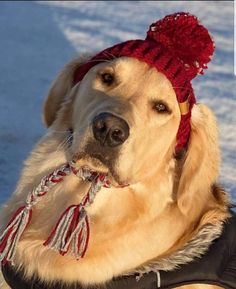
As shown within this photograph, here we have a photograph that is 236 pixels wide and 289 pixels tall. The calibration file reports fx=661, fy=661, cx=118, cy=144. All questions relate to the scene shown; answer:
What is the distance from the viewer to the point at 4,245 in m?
2.75

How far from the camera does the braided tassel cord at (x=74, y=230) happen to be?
8.54 feet

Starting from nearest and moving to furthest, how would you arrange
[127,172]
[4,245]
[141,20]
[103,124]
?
[103,124]
[127,172]
[4,245]
[141,20]

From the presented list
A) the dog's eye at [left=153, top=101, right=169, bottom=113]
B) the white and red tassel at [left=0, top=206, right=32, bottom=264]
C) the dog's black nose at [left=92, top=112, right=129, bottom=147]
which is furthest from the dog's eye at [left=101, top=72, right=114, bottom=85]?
the white and red tassel at [left=0, top=206, right=32, bottom=264]

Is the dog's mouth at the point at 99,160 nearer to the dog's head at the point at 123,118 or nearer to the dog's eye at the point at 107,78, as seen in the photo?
the dog's head at the point at 123,118

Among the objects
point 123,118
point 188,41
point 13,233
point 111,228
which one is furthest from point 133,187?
point 188,41

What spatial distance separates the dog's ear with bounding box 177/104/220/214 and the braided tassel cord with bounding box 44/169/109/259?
342mm

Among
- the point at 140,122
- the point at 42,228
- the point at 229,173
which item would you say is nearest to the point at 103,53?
the point at 140,122

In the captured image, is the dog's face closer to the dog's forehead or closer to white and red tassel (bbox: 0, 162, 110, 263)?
the dog's forehead

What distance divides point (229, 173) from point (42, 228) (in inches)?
81.9

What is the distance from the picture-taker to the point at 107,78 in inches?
108

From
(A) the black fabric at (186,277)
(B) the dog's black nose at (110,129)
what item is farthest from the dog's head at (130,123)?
(A) the black fabric at (186,277)

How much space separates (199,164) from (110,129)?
0.54m

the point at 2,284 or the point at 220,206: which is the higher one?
the point at 220,206

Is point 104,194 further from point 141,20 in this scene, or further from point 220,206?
point 141,20
